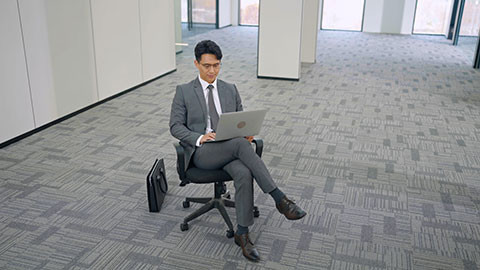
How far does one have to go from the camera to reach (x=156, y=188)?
298 cm

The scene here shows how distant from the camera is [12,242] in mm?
2648

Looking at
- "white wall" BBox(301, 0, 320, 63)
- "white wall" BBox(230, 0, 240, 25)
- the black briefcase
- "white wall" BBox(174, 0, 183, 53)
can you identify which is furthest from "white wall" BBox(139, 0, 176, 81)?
"white wall" BBox(230, 0, 240, 25)

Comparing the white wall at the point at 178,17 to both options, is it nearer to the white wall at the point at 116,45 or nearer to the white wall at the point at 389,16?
the white wall at the point at 116,45

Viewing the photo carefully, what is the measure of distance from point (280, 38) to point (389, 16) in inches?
294

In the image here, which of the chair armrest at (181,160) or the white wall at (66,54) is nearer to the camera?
the chair armrest at (181,160)

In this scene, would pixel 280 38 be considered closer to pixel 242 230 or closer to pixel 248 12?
pixel 242 230

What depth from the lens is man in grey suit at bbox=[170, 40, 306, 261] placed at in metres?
2.50

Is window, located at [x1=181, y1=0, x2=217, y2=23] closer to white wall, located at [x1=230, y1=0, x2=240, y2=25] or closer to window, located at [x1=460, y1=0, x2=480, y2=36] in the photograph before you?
white wall, located at [x1=230, y1=0, x2=240, y2=25]

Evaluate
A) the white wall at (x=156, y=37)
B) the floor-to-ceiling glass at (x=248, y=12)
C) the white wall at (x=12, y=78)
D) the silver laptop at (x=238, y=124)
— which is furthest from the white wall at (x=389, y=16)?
the silver laptop at (x=238, y=124)

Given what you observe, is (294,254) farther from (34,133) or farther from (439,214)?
(34,133)

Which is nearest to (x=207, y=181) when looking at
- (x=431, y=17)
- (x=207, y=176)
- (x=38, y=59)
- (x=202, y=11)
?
(x=207, y=176)

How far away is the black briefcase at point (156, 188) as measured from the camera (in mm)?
2938

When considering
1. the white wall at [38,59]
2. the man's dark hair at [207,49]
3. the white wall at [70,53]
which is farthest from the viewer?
the white wall at [70,53]

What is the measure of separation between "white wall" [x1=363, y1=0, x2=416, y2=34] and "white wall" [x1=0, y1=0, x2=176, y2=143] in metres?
8.46
